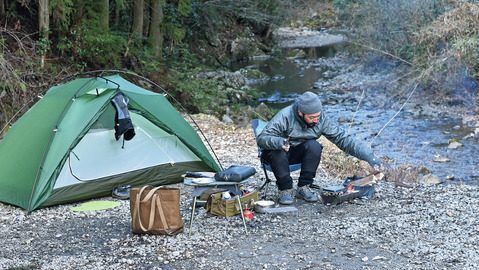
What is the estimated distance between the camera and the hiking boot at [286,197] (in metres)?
6.25

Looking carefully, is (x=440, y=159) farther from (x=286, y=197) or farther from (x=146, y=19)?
(x=146, y=19)

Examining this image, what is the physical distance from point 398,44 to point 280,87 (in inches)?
142

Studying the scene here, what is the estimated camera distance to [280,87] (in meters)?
19.6

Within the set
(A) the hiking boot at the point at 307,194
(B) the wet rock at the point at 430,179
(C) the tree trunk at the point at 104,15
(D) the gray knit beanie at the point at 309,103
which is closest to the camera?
(D) the gray knit beanie at the point at 309,103

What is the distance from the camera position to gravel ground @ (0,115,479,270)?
4895 mm

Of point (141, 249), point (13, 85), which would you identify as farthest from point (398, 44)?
point (141, 249)

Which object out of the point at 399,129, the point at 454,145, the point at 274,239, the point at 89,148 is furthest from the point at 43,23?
the point at 274,239

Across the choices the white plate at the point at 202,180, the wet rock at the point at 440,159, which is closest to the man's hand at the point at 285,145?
the white plate at the point at 202,180

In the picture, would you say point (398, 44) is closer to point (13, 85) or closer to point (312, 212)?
point (13, 85)

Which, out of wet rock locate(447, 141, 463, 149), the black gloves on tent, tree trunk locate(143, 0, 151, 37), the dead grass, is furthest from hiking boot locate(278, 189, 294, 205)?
tree trunk locate(143, 0, 151, 37)

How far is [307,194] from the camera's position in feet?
21.1

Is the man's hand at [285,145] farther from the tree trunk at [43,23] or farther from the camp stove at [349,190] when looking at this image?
the tree trunk at [43,23]

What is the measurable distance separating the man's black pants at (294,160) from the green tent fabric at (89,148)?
4.42ft

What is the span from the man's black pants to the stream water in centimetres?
390
